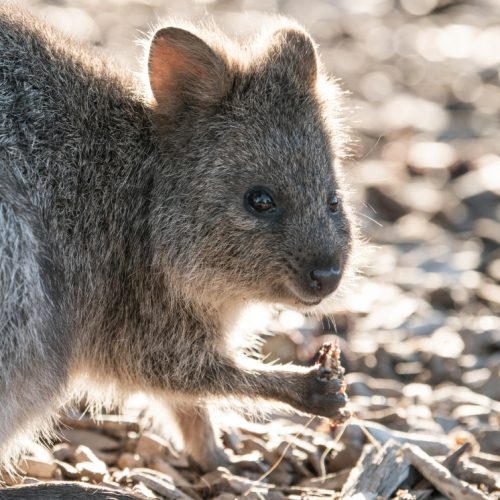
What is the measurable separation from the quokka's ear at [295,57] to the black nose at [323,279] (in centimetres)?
127

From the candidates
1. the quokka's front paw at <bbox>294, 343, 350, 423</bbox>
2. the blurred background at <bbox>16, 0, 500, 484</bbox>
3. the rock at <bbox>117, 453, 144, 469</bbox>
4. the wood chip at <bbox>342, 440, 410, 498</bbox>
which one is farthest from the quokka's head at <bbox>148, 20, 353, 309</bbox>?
the rock at <bbox>117, 453, 144, 469</bbox>

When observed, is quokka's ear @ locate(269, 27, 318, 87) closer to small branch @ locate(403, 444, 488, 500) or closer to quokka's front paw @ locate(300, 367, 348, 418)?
quokka's front paw @ locate(300, 367, 348, 418)

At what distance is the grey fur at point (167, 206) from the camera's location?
6039mm

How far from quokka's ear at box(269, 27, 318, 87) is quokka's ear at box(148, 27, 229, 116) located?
1.31ft

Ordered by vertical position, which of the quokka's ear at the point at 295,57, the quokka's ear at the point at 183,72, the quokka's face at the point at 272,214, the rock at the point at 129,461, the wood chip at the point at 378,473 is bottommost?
the rock at the point at 129,461

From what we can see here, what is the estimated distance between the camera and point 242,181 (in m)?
6.24

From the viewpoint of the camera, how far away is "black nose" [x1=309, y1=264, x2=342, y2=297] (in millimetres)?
6031

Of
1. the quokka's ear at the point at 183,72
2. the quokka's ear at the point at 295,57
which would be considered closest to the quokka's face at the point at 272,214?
the quokka's ear at the point at 183,72

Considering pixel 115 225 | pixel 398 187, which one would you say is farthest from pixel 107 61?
pixel 398 187

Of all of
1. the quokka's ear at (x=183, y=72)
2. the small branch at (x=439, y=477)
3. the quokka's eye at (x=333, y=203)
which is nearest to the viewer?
the small branch at (x=439, y=477)

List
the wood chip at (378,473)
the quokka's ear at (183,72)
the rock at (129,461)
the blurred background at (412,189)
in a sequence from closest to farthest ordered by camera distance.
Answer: the wood chip at (378,473), the quokka's ear at (183,72), the rock at (129,461), the blurred background at (412,189)

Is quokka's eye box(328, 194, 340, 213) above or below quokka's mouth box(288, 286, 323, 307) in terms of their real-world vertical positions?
above

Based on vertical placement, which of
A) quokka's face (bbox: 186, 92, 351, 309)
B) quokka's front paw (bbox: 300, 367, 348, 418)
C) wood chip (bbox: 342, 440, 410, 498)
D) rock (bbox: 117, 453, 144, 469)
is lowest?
rock (bbox: 117, 453, 144, 469)

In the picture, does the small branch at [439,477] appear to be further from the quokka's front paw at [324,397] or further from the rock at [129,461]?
the rock at [129,461]
